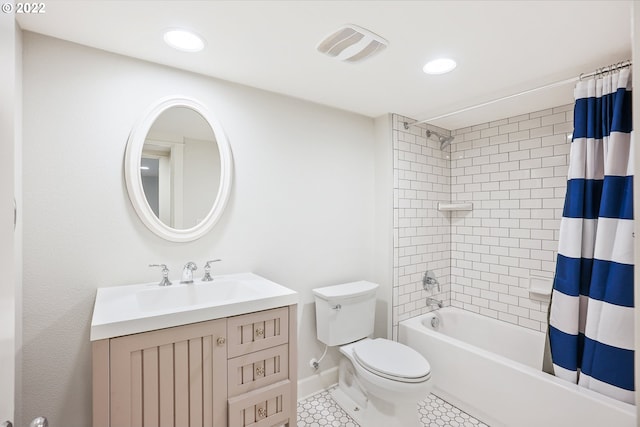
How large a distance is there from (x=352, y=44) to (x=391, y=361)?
6.16ft

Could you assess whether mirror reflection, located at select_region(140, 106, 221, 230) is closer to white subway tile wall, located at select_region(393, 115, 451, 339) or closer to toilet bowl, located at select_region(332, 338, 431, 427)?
toilet bowl, located at select_region(332, 338, 431, 427)

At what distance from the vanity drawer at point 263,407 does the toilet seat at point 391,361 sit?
0.58 m

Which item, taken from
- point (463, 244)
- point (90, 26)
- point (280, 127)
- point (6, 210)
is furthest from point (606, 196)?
point (90, 26)

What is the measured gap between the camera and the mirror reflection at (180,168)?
1740 millimetres

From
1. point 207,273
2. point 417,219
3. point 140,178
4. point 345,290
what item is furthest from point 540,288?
point 140,178

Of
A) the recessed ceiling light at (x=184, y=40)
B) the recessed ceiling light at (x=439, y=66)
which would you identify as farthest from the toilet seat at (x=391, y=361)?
the recessed ceiling light at (x=184, y=40)

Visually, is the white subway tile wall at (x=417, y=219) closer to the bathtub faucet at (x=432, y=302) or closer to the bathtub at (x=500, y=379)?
the bathtub faucet at (x=432, y=302)

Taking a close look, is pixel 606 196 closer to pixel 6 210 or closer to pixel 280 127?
pixel 280 127

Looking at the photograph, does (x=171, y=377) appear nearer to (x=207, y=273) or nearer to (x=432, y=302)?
(x=207, y=273)

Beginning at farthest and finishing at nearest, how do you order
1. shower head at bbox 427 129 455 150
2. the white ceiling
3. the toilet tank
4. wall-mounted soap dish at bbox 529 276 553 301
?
shower head at bbox 427 129 455 150, wall-mounted soap dish at bbox 529 276 553 301, the toilet tank, the white ceiling

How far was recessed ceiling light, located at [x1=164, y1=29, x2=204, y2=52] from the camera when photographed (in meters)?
1.49

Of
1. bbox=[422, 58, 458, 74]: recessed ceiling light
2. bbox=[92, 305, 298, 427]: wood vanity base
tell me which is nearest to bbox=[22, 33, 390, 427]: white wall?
bbox=[92, 305, 298, 427]: wood vanity base

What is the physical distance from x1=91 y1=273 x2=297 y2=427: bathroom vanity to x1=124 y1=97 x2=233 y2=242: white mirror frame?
0.32 m

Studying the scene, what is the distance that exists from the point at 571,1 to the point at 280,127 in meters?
1.65
